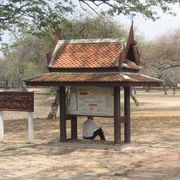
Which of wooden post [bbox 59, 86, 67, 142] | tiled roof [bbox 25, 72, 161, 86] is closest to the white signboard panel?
wooden post [bbox 59, 86, 67, 142]

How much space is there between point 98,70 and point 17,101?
3.41 m

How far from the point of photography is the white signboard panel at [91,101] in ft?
55.1

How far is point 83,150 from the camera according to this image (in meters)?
15.8

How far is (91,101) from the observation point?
1706 cm

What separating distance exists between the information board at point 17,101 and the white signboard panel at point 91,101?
1.50 m

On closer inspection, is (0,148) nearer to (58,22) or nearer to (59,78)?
(59,78)

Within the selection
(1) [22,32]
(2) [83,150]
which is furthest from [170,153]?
(1) [22,32]

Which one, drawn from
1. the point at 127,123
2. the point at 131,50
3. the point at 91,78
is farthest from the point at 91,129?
the point at 131,50

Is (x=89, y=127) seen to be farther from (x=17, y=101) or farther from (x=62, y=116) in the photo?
(x=17, y=101)

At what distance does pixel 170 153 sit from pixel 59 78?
13.9 feet

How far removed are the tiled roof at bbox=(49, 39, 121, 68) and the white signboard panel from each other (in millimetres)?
818

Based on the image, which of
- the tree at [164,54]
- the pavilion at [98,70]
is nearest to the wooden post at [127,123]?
the pavilion at [98,70]

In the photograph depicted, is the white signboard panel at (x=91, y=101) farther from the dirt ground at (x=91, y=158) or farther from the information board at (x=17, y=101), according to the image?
the information board at (x=17, y=101)

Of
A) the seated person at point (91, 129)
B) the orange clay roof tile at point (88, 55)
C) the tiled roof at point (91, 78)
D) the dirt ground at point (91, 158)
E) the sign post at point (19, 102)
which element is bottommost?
the dirt ground at point (91, 158)
